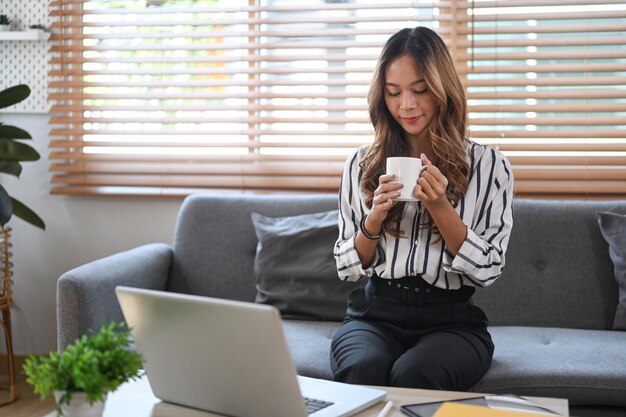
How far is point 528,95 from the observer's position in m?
3.05

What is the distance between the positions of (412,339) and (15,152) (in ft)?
5.65

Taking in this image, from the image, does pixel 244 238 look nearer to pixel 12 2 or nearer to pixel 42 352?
pixel 42 352

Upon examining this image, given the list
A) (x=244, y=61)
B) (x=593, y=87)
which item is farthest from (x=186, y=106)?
(x=593, y=87)

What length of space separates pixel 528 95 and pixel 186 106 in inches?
51.4

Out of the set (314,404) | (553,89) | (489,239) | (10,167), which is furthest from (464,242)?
(10,167)

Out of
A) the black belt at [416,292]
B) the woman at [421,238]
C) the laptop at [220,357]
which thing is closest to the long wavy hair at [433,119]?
the woman at [421,238]

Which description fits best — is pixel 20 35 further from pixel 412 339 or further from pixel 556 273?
pixel 556 273

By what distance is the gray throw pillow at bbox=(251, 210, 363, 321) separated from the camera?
2734 millimetres

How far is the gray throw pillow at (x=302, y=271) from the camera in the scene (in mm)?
2734

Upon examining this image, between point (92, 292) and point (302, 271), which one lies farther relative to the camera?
point (302, 271)

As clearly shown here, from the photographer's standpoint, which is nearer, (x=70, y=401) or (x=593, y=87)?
(x=70, y=401)

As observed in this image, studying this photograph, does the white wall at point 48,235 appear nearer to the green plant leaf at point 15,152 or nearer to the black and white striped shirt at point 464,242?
the green plant leaf at point 15,152

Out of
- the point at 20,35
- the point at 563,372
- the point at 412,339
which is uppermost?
the point at 20,35

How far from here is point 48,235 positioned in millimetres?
3529
